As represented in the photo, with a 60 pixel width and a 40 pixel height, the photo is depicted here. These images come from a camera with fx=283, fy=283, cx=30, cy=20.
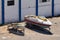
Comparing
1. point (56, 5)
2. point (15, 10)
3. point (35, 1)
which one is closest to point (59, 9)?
point (56, 5)

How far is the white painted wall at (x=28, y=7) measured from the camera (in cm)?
2100

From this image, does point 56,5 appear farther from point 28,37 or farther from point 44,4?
point 28,37

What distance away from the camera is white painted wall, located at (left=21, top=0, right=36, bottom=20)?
2100 cm

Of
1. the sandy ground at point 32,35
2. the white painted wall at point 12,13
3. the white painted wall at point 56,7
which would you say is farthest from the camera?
the white painted wall at point 56,7

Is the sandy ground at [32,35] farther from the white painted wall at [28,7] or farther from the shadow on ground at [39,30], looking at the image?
the white painted wall at [28,7]

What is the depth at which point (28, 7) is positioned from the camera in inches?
840

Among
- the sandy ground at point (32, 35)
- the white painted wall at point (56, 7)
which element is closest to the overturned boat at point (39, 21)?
the sandy ground at point (32, 35)

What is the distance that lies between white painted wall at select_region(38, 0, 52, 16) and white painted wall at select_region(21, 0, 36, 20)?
61 centimetres

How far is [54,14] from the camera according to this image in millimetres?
23406

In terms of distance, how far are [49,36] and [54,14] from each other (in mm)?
6263

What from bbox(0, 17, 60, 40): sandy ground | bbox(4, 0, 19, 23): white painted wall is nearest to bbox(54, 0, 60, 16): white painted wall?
bbox(4, 0, 19, 23): white painted wall

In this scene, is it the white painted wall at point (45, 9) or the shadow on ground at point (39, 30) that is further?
the white painted wall at point (45, 9)

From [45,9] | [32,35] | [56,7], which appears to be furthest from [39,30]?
[56,7]

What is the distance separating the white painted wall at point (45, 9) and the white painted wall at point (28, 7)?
614 mm
